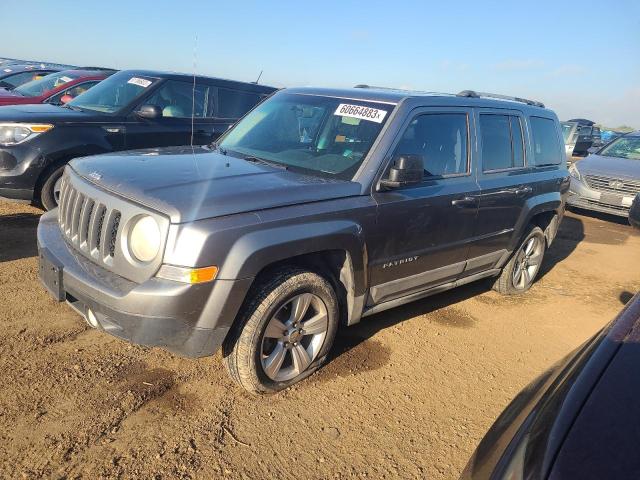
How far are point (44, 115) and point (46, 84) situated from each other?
194 inches

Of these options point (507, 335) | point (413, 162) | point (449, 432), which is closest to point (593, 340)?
point (449, 432)

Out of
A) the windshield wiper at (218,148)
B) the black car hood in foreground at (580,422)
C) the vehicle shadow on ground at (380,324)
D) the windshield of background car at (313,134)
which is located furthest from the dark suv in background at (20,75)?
the black car hood in foreground at (580,422)

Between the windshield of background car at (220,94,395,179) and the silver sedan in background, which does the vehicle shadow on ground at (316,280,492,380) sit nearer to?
the windshield of background car at (220,94,395,179)

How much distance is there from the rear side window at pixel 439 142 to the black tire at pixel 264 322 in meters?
1.16

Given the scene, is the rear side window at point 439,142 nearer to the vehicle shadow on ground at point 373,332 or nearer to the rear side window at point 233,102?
the vehicle shadow on ground at point 373,332

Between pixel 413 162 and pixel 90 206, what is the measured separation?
2006 mm

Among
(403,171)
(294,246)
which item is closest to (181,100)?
(403,171)

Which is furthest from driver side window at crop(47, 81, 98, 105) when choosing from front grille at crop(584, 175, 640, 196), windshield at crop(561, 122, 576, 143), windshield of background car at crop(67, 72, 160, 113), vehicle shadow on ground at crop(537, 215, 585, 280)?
windshield at crop(561, 122, 576, 143)

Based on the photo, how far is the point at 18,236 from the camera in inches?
213

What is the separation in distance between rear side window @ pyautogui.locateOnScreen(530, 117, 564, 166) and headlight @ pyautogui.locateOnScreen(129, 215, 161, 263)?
3.83 metres

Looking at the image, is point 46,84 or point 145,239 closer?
point 145,239

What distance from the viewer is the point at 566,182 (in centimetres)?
557

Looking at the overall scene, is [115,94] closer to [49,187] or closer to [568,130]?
[49,187]

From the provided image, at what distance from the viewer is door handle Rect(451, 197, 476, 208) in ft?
12.9
